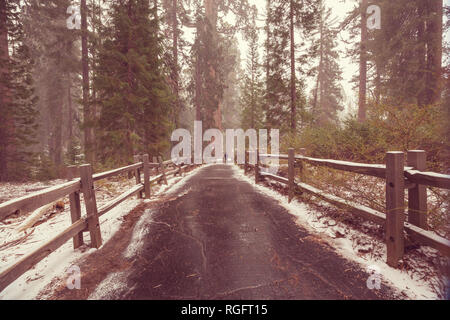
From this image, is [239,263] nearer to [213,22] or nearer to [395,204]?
[395,204]

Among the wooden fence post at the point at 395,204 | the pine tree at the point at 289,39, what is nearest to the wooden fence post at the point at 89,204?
the wooden fence post at the point at 395,204

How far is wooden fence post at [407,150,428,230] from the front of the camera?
2.48 meters

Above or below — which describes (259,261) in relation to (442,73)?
below

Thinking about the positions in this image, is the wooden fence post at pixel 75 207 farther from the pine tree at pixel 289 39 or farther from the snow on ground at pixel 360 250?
the pine tree at pixel 289 39

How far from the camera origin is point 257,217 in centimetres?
455

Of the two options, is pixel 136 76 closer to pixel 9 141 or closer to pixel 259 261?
pixel 9 141

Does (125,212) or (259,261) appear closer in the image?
(259,261)

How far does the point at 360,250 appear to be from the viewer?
3.01 m

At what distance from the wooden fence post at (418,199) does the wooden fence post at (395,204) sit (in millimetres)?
128

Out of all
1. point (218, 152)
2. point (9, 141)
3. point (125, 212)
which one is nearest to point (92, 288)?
point (125, 212)

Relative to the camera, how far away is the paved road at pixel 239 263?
225 cm

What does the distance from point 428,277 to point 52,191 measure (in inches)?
175
